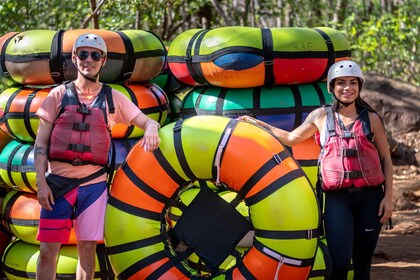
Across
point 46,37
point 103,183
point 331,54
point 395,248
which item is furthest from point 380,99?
point 103,183

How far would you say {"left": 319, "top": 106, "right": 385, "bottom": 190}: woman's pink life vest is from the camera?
436 centimetres

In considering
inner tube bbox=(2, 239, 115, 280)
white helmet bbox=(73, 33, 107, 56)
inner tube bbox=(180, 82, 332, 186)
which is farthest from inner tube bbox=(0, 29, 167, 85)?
inner tube bbox=(2, 239, 115, 280)

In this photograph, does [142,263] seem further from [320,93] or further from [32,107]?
[320,93]

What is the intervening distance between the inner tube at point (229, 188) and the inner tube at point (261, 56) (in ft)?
3.50

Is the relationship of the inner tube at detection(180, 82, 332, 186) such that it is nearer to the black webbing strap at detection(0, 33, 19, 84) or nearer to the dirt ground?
the dirt ground

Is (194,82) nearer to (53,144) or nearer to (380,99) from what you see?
(53,144)

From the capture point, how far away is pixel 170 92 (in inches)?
271

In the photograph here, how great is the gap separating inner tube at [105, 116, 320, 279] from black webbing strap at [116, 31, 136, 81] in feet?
4.19

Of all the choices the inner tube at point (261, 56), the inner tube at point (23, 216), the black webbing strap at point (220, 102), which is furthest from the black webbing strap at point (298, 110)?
the inner tube at point (23, 216)

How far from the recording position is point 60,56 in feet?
18.0

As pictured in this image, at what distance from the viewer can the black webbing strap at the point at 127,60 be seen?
18.5 ft

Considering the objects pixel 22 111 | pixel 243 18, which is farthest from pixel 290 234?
pixel 243 18

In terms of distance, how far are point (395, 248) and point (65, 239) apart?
349cm

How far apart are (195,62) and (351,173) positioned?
5.73 feet
